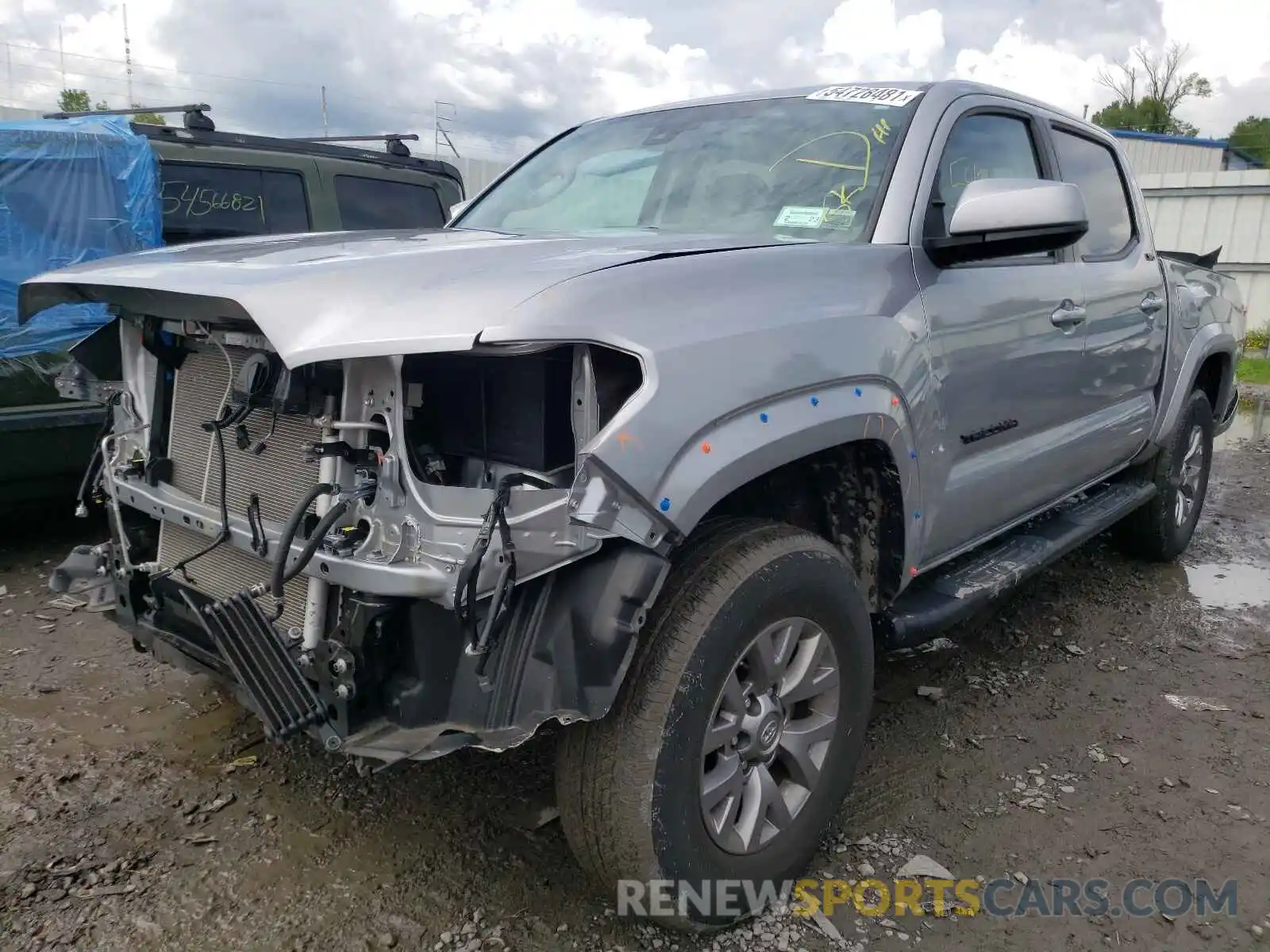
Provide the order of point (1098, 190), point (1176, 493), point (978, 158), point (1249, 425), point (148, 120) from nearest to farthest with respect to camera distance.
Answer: point (978, 158)
point (1098, 190)
point (1176, 493)
point (148, 120)
point (1249, 425)

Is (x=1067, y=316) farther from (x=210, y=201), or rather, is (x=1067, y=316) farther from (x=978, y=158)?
(x=210, y=201)

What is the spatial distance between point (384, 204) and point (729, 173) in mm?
3756

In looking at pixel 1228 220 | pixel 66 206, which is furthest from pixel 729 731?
pixel 1228 220

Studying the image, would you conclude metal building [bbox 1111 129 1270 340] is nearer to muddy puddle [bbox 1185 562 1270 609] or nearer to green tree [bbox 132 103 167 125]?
muddy puddle [bbox 1185 562 1270 609]

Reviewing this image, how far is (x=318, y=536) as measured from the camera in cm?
184

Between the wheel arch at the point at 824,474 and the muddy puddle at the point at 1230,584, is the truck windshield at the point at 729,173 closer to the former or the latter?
the wheel arch at the point at 824,474

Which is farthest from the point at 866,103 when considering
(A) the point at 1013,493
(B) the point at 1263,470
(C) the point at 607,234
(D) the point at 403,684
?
(B) the point at 1263,470

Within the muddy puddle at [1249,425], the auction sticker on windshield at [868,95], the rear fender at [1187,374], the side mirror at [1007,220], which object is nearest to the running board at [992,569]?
the rear fender at [1187,374]

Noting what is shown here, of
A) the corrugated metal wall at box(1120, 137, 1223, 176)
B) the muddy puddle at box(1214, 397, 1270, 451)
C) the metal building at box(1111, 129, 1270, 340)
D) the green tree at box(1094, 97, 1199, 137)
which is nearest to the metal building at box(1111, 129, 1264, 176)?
the corrugated metal wall at box(1120, 137, 1223, 176)

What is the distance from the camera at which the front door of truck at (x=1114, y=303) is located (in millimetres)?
3561

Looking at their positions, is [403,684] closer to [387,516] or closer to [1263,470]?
[387,516]

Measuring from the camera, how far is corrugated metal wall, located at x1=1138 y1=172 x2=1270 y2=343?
15242 millimetres

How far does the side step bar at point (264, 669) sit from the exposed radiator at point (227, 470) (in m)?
0.13

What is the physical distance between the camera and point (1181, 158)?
85.1ft
